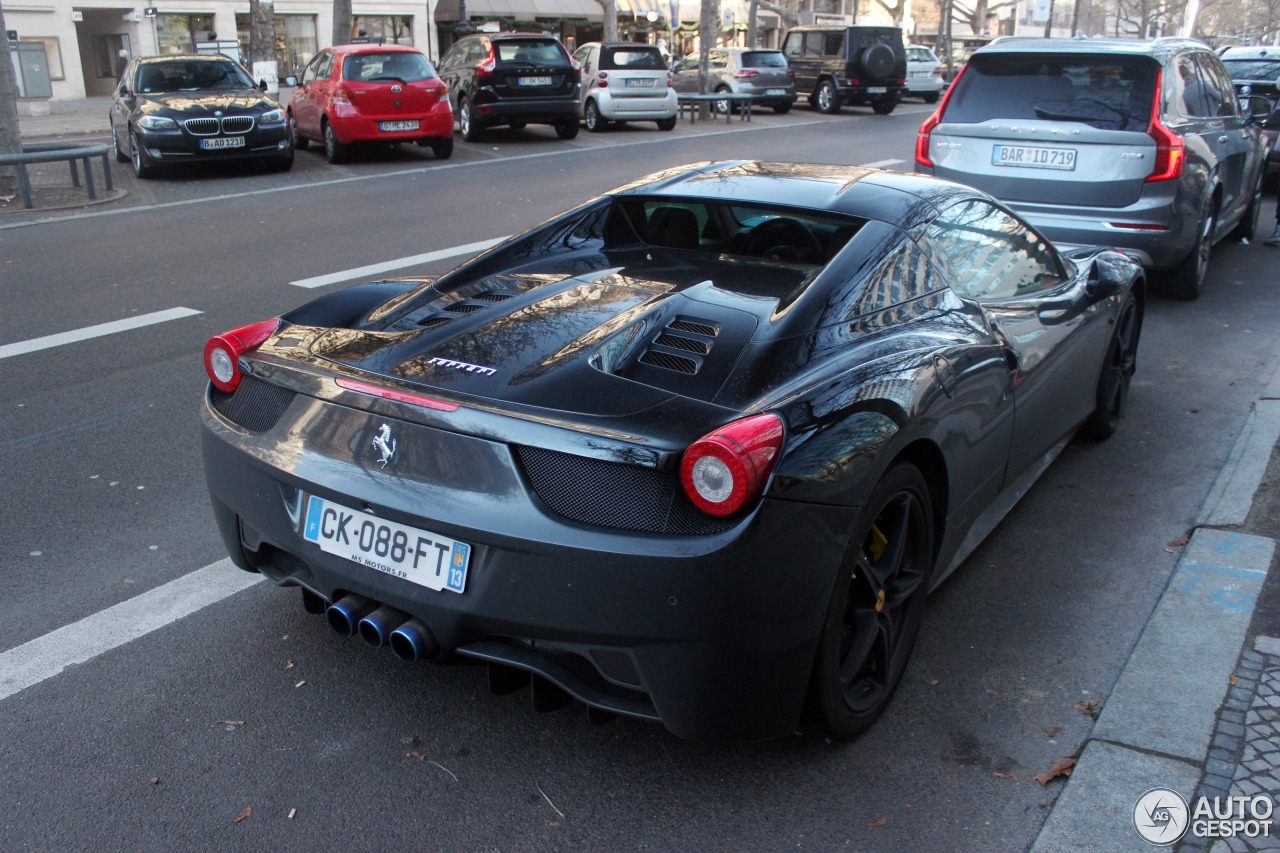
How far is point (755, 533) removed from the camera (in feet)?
7.71

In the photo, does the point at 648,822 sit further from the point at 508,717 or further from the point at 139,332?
the point at 139,332

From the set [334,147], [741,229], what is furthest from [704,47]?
[741,229]

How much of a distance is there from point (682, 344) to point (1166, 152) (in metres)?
5.53

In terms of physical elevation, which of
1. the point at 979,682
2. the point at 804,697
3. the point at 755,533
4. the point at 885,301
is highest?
the point at 885,301

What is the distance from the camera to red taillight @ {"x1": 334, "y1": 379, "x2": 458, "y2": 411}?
8.41 feet

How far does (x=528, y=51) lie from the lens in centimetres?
1848

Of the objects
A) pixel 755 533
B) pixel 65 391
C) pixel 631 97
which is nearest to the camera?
pixel 755 533

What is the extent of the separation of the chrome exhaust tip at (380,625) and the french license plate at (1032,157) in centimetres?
609

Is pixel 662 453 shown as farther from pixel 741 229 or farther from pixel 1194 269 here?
pixel 1194 269

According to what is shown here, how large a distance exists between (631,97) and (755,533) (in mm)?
19806

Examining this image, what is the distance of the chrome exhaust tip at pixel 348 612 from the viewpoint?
2.68 m

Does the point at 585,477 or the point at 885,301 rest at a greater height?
the point at 885,301

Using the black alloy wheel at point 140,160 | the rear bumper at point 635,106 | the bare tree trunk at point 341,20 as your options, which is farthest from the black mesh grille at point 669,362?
the bare tree trunk at point 341,20

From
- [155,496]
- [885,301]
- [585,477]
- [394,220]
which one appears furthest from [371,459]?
[394,220]
